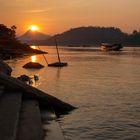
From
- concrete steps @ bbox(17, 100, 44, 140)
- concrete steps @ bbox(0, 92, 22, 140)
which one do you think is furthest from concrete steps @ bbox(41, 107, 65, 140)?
concrete steps @ bbox(0, 92, 22, 140)

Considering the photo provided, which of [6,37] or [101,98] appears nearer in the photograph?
[101,98]

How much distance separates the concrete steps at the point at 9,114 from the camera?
9316mm

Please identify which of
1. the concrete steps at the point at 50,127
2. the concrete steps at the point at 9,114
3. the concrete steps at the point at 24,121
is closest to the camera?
the concrete steps at the point at 9,114

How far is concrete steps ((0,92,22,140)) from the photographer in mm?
9316

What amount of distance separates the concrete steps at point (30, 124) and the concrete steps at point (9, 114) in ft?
0.87

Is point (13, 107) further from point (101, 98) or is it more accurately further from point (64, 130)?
point (101, 98)

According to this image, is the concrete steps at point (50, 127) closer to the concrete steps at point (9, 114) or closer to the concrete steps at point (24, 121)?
the concrete steps at point (24, 121)

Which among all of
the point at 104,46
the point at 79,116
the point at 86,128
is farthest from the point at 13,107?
the point at 104,46

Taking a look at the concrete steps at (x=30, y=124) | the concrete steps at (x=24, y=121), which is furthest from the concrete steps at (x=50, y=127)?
the concrete steps at (x=30, y=124)

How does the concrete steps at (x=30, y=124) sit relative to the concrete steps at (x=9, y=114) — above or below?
below

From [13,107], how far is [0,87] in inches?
89.0

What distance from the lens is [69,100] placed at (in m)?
20.1

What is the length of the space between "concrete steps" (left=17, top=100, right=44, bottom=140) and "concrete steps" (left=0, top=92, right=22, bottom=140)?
0.27 m

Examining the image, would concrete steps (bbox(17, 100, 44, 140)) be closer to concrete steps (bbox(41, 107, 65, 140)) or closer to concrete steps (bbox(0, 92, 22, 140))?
concrete steps (bbox(0, 92, 22, 140))
